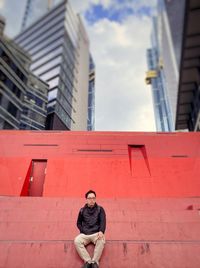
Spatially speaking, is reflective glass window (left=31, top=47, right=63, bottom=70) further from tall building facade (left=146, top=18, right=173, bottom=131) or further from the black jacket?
the black jacket

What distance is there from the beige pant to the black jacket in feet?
0.42

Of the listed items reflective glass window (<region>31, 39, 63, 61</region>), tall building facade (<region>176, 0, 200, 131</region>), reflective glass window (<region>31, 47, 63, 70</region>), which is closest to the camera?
tall building facade (<region>176, 0, 200, 131</region>)

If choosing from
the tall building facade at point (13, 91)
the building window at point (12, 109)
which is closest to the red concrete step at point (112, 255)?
the tall building facade at point (13, 91)

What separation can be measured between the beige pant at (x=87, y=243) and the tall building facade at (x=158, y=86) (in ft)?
314

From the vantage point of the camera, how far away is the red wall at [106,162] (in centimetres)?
816

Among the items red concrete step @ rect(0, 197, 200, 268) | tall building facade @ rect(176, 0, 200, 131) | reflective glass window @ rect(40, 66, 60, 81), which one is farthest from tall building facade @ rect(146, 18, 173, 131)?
red concrete step @ rect(0, 197, 200, 268)

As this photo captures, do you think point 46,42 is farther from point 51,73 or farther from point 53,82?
point 53,82

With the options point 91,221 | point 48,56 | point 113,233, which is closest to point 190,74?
point 113,233

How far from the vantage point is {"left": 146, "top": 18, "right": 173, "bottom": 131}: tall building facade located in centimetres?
10131

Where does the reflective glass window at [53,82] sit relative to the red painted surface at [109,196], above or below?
above

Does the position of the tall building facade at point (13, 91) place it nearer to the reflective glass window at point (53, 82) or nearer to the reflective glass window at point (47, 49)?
the reflective glass window at point (53, 82)

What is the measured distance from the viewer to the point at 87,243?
4387mm

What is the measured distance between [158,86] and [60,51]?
213 ft

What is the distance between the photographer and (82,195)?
7938mm
